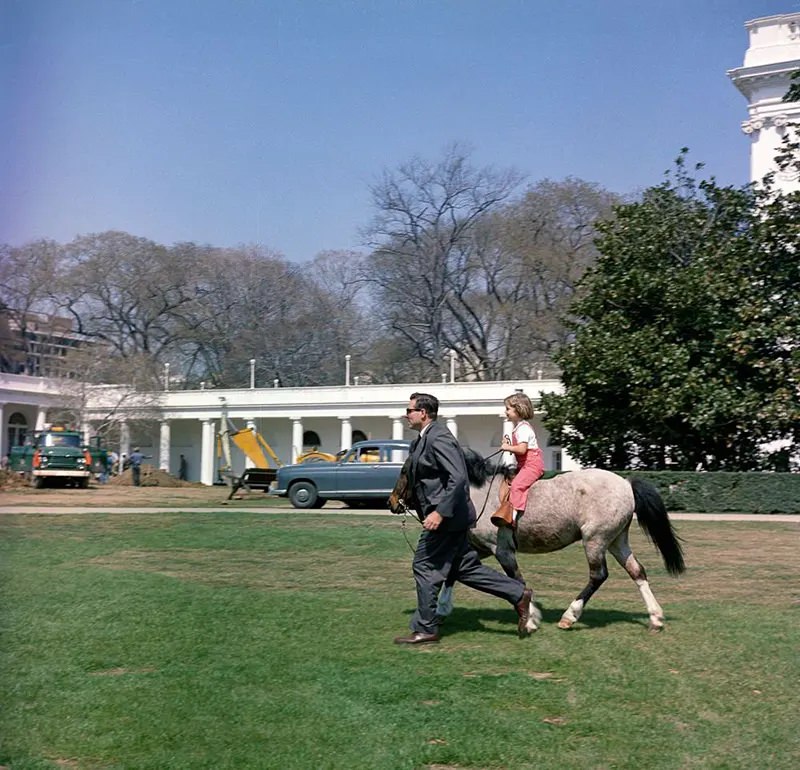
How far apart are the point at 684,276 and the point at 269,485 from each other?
14007mm

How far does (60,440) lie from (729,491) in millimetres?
24451

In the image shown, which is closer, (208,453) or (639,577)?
(639,577)

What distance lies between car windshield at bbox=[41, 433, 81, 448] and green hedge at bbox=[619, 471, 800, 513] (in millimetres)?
22232

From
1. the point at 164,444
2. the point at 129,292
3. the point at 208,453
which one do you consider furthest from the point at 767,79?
the point at 129,292

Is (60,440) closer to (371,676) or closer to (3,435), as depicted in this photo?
(3,435)

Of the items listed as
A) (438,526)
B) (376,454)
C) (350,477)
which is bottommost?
(438,526)

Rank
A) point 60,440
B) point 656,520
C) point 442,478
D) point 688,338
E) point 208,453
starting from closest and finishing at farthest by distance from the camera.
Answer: point 442,478, point 656,520, point 688,338, point 60,440, point 208,453

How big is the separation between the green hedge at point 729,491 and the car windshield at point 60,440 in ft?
72.9

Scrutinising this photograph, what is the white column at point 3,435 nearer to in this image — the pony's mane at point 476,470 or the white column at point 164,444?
the white column at point 164,444

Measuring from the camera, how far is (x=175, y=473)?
64.4 m

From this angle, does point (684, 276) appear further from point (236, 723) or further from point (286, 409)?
point (286, 409)

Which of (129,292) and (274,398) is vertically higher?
(129,292)

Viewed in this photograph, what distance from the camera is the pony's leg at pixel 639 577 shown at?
8.23m

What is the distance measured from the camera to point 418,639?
24.7ft
